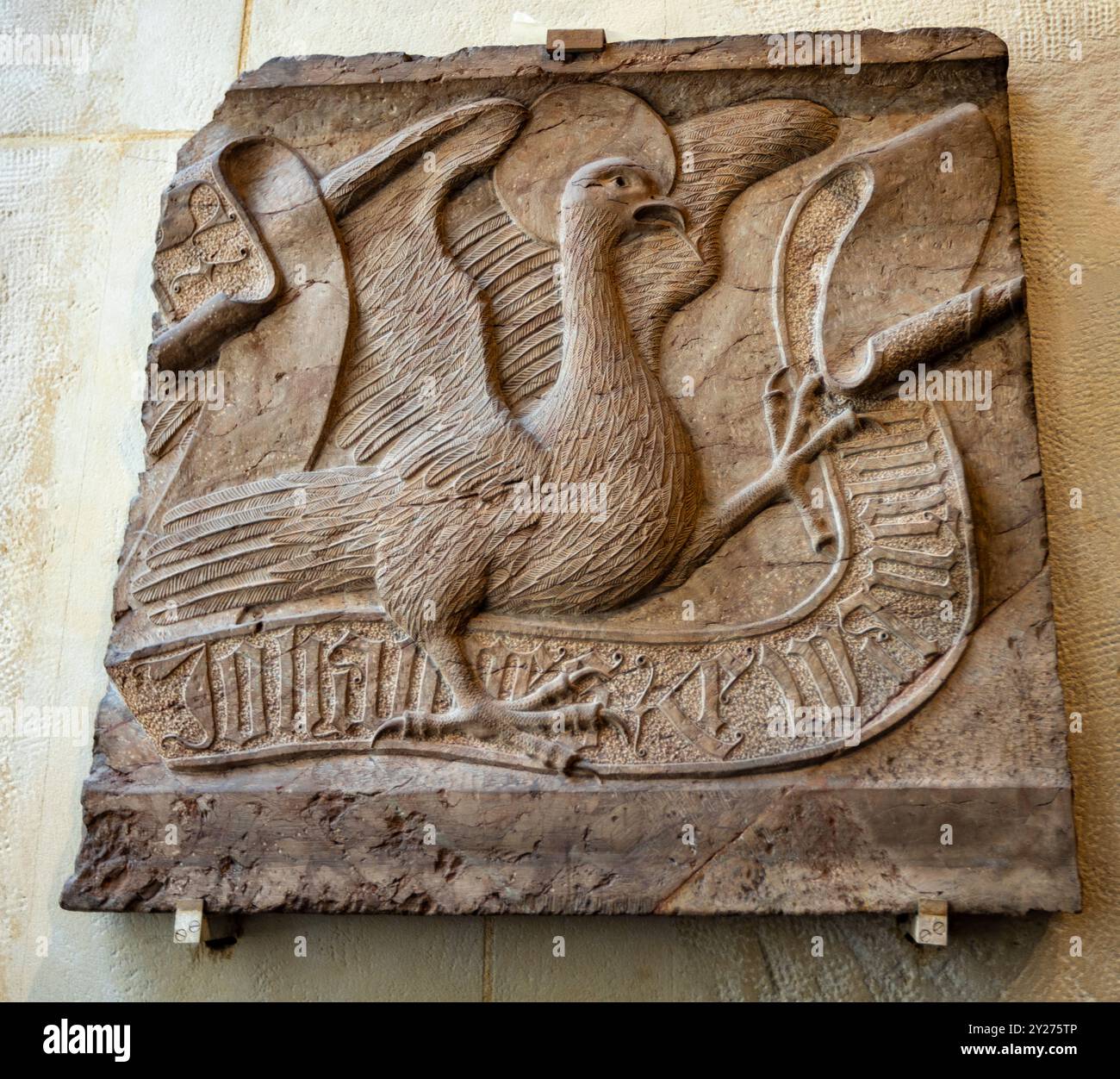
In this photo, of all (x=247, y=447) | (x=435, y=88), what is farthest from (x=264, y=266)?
(x=435, y=88)

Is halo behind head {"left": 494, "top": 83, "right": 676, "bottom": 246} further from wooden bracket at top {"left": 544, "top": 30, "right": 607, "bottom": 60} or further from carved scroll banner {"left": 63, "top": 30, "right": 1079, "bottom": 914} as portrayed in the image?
wooden bracket at top {"left": 544, "top": 30, "right": 607, "bottom": 60}

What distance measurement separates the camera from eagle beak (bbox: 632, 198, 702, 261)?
2.92m

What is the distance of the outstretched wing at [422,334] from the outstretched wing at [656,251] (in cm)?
7

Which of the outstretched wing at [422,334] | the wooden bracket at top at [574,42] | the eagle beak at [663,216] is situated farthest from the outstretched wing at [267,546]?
the wooden bracket at top at [574,42]

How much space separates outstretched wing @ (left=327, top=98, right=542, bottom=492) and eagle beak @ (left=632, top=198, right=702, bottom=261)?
19.4 inches

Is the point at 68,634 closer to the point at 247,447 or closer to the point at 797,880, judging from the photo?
the point at 247,447

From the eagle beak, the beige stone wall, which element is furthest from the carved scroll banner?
the beige stone wall

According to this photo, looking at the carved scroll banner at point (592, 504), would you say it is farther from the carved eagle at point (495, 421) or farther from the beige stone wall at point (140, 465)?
the beige stone wall at point (140, 465)

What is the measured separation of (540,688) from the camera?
2678mm

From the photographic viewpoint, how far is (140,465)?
343cm

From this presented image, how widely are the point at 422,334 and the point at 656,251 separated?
76 centimetres

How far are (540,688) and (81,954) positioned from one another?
1.69 m

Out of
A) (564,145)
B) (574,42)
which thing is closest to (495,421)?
(564,145)

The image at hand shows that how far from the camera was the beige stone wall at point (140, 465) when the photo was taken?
111 inches
